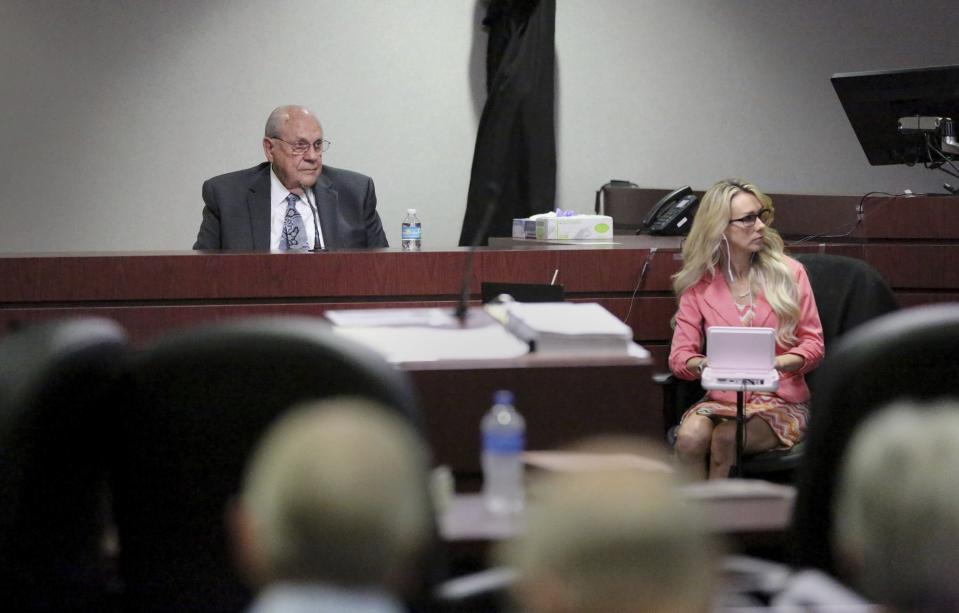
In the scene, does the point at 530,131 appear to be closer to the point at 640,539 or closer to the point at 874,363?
the point at 874,363

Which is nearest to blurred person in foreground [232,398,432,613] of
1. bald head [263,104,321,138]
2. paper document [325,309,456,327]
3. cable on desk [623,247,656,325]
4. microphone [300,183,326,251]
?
paper document [325,309,456,327]

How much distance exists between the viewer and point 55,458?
1.54m

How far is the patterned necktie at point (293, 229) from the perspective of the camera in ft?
15.1

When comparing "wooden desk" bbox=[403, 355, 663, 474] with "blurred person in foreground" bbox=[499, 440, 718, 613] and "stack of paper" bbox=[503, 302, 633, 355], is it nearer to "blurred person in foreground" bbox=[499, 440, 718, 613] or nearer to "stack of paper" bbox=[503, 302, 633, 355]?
"stack of paper" bbox=[503, 302, 633, 355]

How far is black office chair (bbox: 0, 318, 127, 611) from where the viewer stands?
4.91 feet

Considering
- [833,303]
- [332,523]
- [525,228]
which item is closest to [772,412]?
[833,303]

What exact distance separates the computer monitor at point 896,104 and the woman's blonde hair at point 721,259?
30.8 inches

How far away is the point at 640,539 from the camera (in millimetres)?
941

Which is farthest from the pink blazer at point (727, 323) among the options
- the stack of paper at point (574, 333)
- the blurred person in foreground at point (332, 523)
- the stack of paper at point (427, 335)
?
the blurred person in foreground at point (332, 523)

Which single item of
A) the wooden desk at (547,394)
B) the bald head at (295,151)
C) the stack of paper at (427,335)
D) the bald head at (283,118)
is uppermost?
the bald head at (283,118)

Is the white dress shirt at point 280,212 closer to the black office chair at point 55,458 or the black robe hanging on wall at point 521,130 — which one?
the black robe hanging on wall at point 521,130

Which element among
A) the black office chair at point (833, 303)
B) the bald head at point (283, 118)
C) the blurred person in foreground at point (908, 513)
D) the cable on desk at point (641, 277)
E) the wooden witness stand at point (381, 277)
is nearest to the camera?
the blurred person in foreground at point (908, 513)

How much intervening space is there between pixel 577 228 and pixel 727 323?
758 mm

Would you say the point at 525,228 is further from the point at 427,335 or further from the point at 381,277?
the point at 427,335
